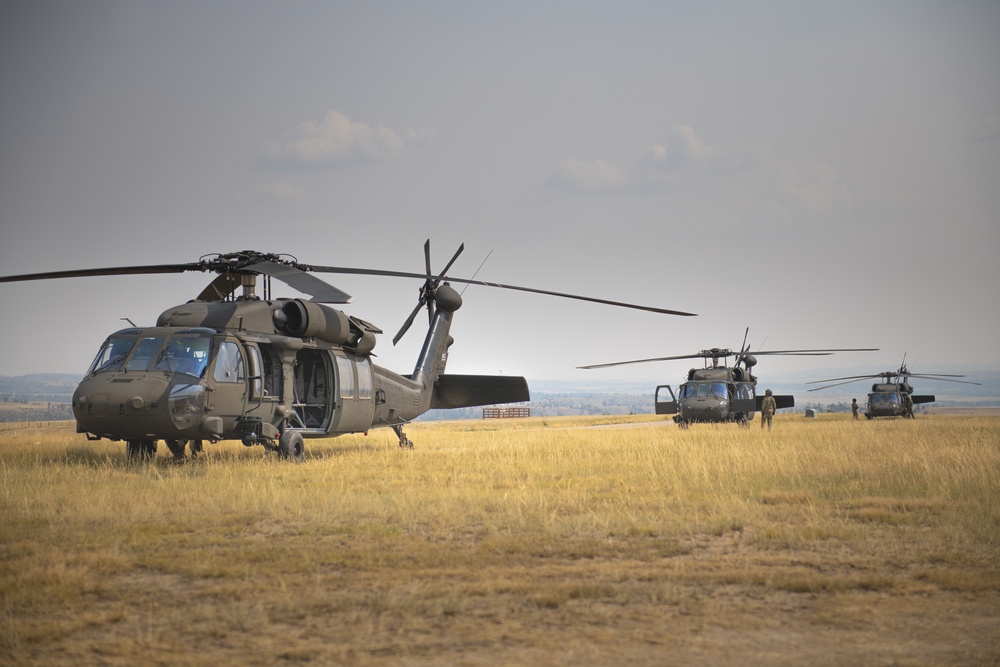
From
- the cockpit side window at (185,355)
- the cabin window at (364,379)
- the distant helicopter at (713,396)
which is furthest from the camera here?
the distant helicopter at (713,396)

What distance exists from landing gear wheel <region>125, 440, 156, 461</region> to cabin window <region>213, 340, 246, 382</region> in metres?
2.15

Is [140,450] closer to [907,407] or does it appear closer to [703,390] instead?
[703,390]

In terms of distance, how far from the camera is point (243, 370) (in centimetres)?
1450

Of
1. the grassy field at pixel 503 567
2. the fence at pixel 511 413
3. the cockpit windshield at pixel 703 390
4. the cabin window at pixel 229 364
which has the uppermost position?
the cabin window at pixel 229 364

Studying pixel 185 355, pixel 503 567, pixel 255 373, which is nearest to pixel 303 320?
pixel 255 373

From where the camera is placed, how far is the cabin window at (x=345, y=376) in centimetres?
1664

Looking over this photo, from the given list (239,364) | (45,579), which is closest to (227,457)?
(239,364)

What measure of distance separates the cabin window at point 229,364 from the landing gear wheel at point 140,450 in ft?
7.05

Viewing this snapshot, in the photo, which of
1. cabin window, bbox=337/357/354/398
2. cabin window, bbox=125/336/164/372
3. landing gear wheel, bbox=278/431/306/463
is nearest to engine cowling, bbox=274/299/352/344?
cabin window, bbox=337/357/354/398

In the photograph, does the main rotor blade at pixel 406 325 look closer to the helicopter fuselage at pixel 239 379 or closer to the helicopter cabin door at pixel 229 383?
the helicopter fuselage at pixel 239 379

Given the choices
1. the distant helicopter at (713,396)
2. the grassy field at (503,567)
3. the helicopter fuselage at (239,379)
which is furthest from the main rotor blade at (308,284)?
the distant helicopter at (713,396)

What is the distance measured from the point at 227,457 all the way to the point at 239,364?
93.7 inches

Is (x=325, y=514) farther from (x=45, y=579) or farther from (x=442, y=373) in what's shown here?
(x=442, y=373)

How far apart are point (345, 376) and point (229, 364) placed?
9.86ft
